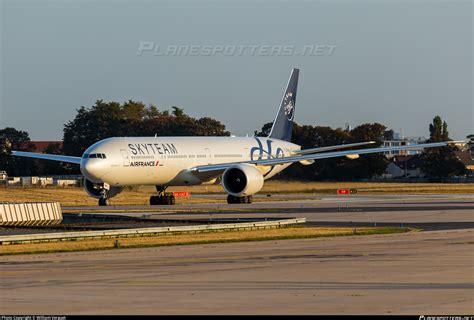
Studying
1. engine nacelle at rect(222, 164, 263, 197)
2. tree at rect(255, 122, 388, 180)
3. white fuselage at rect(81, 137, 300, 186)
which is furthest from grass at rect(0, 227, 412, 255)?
tree at rect(255, 122, 388, 180)

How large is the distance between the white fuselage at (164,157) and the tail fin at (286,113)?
11.0 feet

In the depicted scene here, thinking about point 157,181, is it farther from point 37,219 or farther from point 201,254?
point 201,254

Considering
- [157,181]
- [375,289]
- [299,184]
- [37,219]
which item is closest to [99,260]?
[375,289]

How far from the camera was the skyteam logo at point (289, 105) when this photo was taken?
8438 cm

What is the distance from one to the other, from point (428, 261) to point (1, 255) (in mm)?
13148

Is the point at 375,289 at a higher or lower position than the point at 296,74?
lower

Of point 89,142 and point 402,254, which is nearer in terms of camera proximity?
point 402,254

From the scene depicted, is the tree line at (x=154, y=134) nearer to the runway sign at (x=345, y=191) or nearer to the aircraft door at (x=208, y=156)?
the runway sign at (x=345, y=191)

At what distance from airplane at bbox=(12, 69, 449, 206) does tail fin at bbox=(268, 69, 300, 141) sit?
12.4 ft

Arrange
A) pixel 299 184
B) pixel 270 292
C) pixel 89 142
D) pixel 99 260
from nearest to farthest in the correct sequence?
pixel 270 292, pixel 99 260, pixel 299 184, pixel 89 142

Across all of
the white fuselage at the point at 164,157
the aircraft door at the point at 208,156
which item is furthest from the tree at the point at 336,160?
the aircraft door at the point at 208,156

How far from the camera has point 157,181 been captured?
2751 inches

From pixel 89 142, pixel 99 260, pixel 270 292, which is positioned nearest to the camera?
pixel 270 292

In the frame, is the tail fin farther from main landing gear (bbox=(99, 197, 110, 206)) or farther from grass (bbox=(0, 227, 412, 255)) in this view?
grass (bbox=(0, 227, 412, 255))
